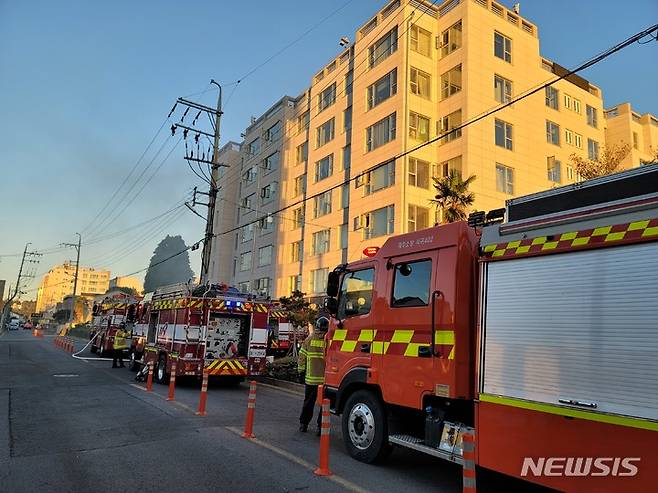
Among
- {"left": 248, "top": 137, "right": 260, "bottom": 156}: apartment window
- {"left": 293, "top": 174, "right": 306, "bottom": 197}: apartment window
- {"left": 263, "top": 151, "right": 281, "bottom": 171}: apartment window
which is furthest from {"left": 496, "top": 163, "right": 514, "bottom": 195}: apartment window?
{"left": 248, "top": 137, "right": 260, "bottom": 156}: apartment window

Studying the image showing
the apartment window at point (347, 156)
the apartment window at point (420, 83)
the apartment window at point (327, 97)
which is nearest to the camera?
the apartment window at point (420, 83)

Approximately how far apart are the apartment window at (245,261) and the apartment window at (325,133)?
15652 mm

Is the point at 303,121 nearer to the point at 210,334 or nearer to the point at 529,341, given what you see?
the point at 210,334

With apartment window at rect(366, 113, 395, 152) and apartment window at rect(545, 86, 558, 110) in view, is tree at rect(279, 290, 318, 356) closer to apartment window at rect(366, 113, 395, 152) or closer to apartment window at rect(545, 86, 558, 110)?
apartment window at rect(366, 113, 395, 152)

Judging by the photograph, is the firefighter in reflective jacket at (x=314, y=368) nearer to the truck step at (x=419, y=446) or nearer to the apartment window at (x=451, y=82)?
the truck step at (x=419, y=446)

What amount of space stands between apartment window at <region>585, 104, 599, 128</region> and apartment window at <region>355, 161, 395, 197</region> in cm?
1776

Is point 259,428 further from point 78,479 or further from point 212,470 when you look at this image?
point 78,479

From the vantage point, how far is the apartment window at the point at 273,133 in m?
48.1

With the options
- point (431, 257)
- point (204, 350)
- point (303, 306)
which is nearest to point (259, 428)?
point (431, 257)

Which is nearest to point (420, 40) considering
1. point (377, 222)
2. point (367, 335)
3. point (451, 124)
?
point (451, 124)

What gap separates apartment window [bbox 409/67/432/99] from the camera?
3014cm

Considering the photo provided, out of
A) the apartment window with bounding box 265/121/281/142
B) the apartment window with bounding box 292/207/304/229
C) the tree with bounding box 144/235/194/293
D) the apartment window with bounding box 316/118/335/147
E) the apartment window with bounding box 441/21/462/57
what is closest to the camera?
the apartment window with bounding box 441/21/462/57

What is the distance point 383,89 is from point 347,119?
4.77m

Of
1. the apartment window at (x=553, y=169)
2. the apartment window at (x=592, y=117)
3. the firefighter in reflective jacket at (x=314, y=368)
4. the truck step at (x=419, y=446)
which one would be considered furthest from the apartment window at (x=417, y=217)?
the truck step at (x=419, y=446)
